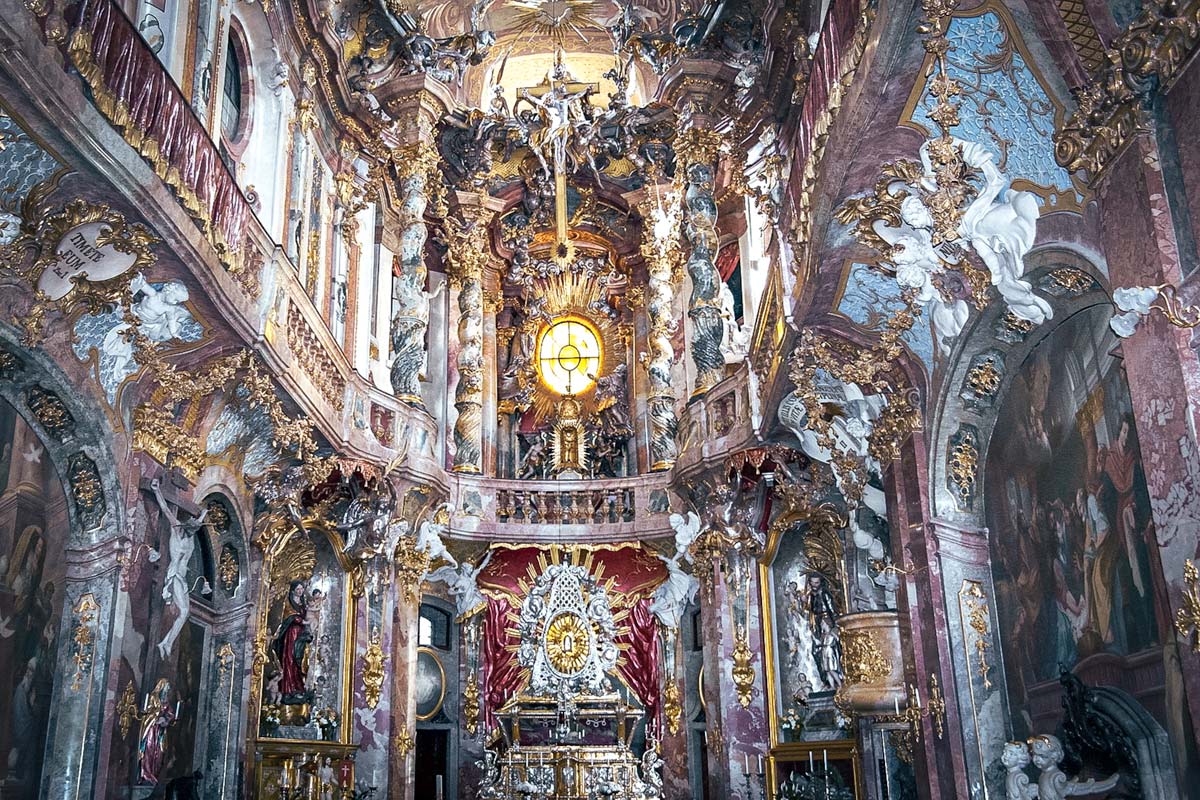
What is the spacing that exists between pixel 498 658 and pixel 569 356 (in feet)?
21.4

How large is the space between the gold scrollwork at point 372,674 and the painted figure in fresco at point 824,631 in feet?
21.3

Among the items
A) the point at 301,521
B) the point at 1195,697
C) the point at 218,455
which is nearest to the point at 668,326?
the point at 301,521

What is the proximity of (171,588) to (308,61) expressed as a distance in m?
7.76

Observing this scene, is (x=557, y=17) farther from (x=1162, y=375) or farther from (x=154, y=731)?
(x=1162, y=375)

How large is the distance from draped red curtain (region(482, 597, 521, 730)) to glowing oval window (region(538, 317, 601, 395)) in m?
4.81

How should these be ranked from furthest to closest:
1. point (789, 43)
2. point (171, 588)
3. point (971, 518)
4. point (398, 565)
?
point (398, 565) → point (789, 43) → point (171, 588) → point (971, 518)

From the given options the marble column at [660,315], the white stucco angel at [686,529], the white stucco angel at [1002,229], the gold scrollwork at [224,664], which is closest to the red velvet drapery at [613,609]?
the marble column at [660,315]

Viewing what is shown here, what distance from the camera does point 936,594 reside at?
36.9 feet

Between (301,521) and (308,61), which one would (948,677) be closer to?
(301,521)

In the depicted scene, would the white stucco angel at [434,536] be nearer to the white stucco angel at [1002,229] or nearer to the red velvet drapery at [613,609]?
the red velvet drapery at [613,609]

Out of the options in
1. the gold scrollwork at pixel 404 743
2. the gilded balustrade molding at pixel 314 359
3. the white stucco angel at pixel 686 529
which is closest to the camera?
the gilded balustrade molding at pixel 314 359

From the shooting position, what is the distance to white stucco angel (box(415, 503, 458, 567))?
58.5 ft

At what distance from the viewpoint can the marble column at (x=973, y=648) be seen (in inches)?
416

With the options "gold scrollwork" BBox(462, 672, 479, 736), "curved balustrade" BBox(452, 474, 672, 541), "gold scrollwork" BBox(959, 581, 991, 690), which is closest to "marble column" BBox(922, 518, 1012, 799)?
"gold scrollwork" BBox(959, 581, 991, 690)
